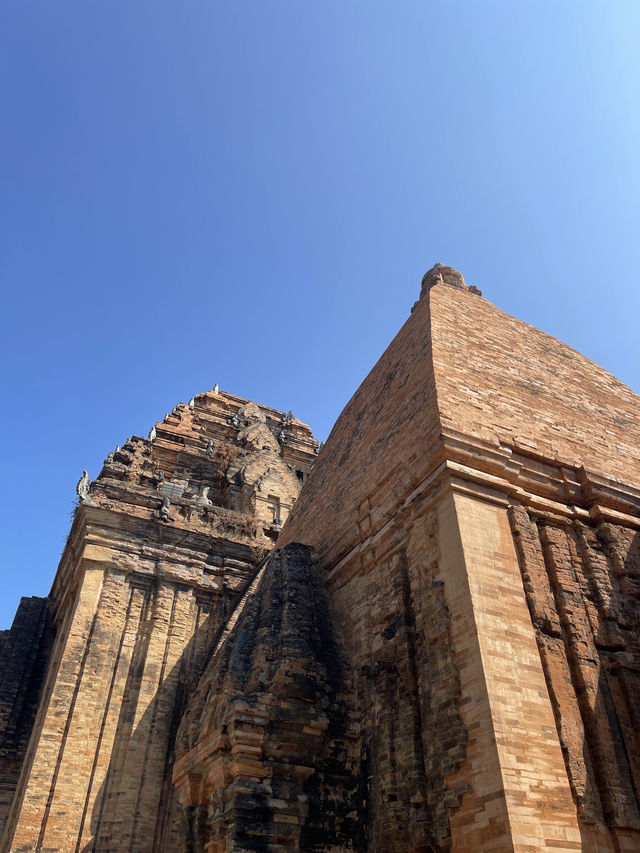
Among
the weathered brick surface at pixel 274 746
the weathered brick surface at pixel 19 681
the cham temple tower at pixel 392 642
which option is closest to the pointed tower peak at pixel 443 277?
the cham temple tower at pixel 392 642

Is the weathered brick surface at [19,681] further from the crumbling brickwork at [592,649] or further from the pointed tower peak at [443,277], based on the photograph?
the pointed tower peak at [443,277]

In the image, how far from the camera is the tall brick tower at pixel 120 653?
1066cm

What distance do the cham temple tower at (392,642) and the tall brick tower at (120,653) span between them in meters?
0.04

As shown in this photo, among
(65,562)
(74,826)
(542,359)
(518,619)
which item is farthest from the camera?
(65,562)

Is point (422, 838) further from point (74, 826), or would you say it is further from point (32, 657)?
point (32, 657)

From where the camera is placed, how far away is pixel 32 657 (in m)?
16.4

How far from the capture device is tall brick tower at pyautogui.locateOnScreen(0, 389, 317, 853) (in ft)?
35.0

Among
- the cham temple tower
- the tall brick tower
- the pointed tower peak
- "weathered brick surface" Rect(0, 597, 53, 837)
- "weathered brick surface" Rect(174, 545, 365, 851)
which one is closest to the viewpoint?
the cham temple tower

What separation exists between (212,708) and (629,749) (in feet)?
18.2

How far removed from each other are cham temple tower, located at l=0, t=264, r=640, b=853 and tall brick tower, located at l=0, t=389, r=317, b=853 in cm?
4

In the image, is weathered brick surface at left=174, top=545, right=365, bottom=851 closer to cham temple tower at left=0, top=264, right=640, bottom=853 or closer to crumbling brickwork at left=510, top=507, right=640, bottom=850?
cham temple tower at left=0, top=264, right=640, bottom=853

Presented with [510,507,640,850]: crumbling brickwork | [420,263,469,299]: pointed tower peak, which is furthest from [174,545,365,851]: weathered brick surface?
[420,263,469,299]: pointed tower peak

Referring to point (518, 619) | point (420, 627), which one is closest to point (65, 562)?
point (420, 627)

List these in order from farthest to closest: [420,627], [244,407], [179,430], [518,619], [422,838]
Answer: [244,407], [179,430], [420,627], [518,619], [422,838]
